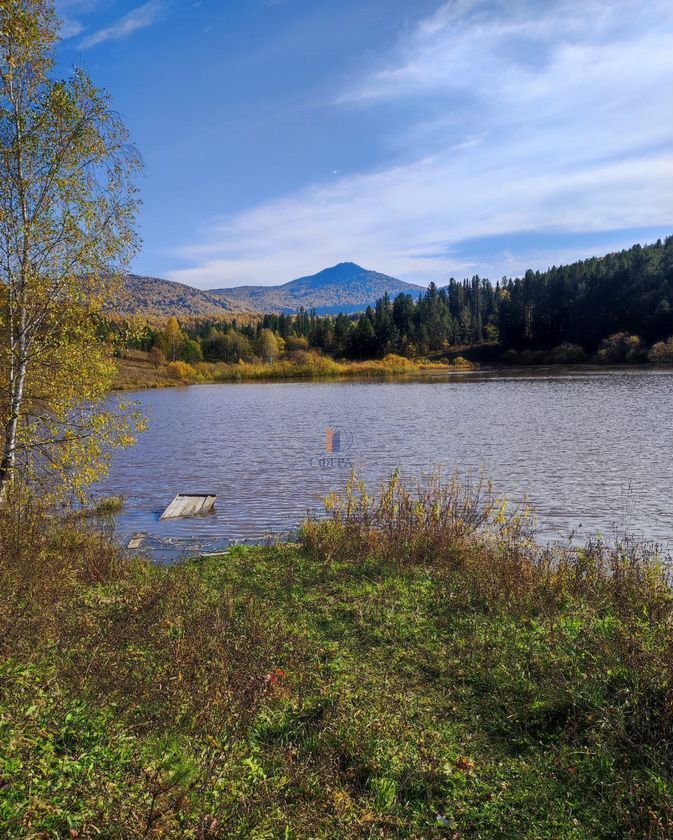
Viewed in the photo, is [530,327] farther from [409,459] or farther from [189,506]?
[189,506]

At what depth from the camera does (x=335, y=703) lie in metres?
6.46

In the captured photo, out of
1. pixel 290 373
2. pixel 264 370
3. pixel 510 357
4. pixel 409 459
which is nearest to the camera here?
pixel 409 459

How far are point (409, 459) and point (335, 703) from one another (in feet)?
67.0

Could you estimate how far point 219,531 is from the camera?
1698 centimetres

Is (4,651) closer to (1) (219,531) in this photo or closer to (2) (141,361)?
(1) (219,531)

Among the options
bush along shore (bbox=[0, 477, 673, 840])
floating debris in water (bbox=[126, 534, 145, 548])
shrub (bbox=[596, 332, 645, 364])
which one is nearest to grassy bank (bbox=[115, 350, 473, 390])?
shrub (bbox=[596, 332, 645, 364])

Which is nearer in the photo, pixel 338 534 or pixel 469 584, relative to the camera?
pixel 469 584

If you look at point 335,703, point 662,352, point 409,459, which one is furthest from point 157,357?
point 335,703

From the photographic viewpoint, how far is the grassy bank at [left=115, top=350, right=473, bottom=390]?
381 feet

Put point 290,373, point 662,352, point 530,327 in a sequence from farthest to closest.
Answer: point 530,327 < point 290,373 < point 662,352

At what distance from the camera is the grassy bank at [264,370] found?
11625 cm

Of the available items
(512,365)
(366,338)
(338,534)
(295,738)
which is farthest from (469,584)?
(366,338)

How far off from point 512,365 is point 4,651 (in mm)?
133457

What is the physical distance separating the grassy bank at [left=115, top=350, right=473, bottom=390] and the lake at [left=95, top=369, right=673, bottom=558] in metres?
64.8
